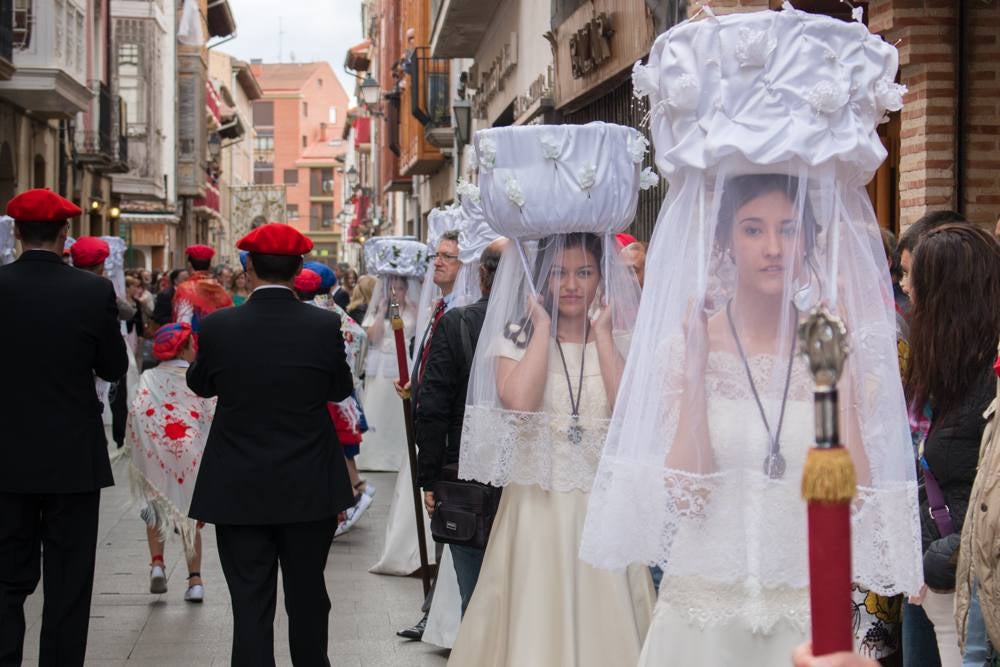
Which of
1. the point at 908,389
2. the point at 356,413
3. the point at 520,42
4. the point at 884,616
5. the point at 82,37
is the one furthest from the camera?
the point at 82,37

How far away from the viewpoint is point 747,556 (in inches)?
140

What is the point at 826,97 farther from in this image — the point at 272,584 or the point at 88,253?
the point at 88,253

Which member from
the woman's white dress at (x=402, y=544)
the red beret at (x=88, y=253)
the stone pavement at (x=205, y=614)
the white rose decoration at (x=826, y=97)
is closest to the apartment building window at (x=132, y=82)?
the red beret at (x=88, y=253)

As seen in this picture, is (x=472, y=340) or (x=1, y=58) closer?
(x=472, y=340)

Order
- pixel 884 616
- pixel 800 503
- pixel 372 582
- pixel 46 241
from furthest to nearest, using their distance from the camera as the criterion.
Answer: pixel 372 582, pixel 46 241, pixel 884 616, pixel 800 503

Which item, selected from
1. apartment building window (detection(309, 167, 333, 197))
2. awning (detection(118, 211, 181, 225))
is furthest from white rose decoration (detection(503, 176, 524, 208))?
apartment building window (detection(309, 167, 333, 197))

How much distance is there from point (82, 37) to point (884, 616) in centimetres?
2678

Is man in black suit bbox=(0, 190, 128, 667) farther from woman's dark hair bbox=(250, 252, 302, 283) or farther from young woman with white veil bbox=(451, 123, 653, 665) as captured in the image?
young woman with white veil bbox=(451, 123, 653, 665)

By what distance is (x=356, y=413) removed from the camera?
416 inches

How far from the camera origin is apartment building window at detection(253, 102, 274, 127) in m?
133

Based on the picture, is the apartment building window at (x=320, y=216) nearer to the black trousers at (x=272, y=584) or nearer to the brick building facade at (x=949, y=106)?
the brick building facade at (x=949, y=106)

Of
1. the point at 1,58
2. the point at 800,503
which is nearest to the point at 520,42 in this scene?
the point at 1,58

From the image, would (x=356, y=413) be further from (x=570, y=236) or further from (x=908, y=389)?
(x=908, y=389)

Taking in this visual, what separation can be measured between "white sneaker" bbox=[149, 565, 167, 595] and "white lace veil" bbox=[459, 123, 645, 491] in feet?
12.1
